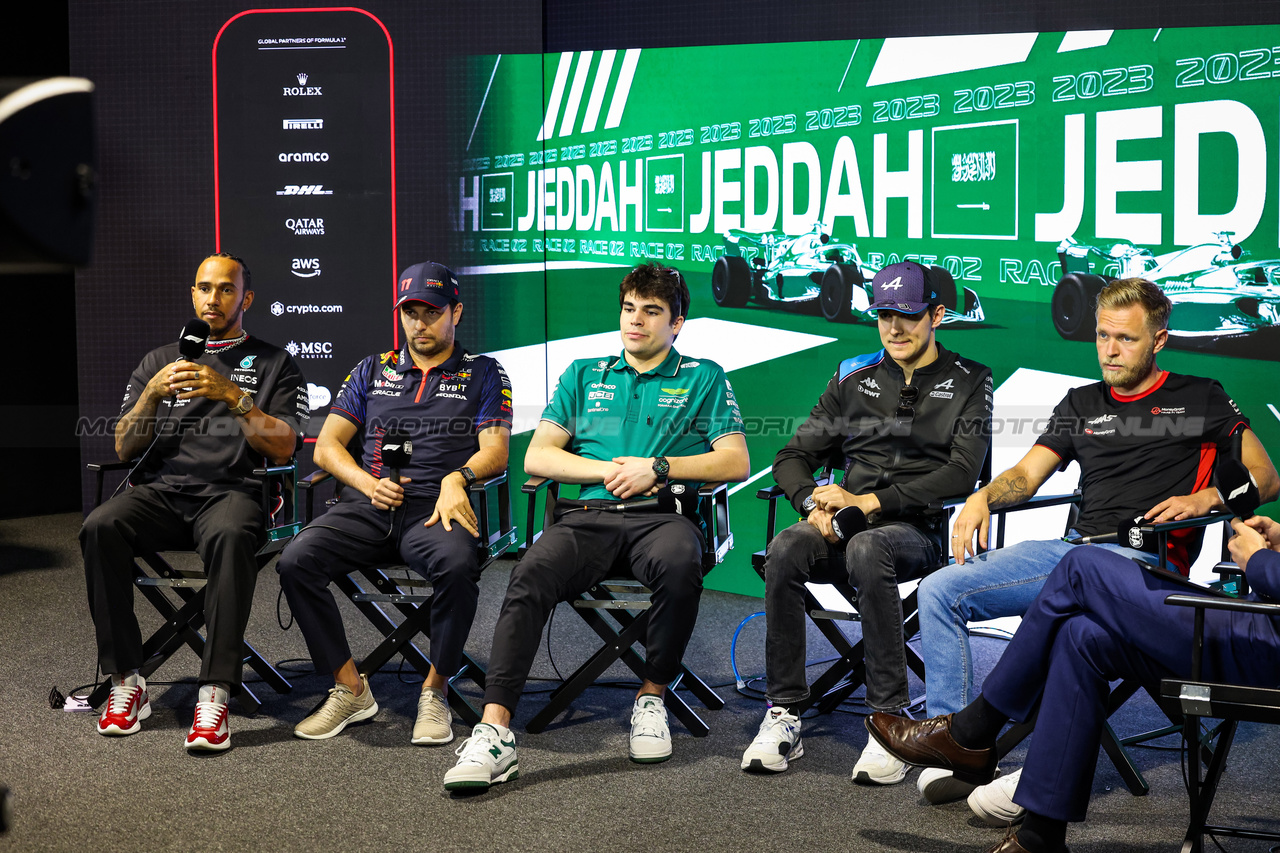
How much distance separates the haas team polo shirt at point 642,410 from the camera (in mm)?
3303

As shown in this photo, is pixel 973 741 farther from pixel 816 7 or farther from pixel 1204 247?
pixel 816 7

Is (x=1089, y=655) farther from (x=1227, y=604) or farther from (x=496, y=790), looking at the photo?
(x=496, y=790)

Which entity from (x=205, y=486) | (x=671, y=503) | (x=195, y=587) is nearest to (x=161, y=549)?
(x=195, y=587)

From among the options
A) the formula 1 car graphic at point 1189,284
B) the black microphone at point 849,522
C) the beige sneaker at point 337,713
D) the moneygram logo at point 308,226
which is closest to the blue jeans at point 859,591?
the black microphone at point 849,522

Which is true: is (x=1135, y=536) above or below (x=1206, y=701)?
above

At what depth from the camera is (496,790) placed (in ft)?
8.88

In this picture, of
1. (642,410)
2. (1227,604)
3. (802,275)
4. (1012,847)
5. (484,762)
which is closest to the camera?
(1227,604)

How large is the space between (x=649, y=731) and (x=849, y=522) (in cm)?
78

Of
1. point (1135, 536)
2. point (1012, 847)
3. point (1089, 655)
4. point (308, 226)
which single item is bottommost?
point (1012, 847)

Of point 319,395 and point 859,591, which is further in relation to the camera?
point 319,395

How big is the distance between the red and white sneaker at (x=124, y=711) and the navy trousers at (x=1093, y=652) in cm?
238

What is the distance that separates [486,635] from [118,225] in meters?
3.08

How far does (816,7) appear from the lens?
453 cm

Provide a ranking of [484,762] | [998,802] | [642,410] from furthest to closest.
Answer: [642,410]
[484,762]
[998,802]
